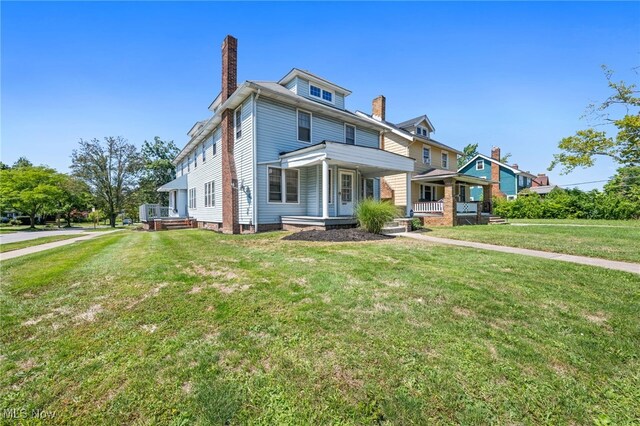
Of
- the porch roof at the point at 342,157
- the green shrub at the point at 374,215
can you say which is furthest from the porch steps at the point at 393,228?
the porch roof at the point at 342,157

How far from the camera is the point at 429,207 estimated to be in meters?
19.2

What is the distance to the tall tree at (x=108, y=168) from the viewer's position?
30534 millimetres

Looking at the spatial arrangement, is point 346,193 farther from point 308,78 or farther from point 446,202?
point 446,202

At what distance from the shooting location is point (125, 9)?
333 inches

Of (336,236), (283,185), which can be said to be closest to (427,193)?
(283,185)

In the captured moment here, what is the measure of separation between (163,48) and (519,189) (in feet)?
131

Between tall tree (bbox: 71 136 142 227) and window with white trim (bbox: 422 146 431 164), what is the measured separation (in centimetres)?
3257

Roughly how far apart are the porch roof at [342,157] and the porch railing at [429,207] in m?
5.61

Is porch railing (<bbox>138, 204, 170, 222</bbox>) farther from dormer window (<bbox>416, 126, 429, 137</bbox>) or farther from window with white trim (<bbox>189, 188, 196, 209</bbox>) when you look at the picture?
dormer window (<bbox>416, 126, 429, 137</bbox>)

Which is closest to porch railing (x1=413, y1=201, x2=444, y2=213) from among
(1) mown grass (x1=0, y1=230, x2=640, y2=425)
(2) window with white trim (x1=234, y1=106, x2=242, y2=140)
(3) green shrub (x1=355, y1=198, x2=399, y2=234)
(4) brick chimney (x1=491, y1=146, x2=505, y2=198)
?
(3) green shrub (x1=355, y1=198, x2=399, y2=234)

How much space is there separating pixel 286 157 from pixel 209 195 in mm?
7427

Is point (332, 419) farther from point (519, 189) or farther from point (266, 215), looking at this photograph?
point (519, 189)

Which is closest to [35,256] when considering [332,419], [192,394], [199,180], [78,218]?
[192,394]

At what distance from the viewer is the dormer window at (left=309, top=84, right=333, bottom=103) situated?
1535 centimetres
